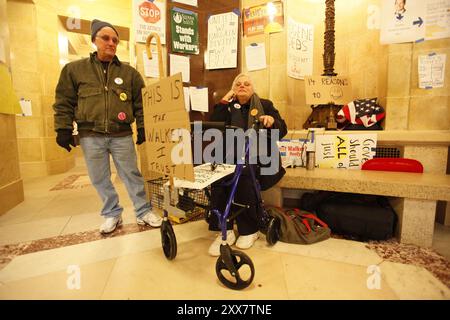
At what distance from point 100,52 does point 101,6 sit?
10.5 ft

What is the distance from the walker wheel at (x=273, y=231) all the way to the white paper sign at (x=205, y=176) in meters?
0.44

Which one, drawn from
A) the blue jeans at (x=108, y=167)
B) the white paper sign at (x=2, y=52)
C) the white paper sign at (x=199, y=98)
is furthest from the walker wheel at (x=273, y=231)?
the white paper sign at (x=2, y=52)

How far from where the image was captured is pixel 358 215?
1569mm

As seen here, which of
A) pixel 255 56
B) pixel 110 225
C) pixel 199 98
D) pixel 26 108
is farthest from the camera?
pixel 26 108

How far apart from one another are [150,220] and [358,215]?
4.79 ft

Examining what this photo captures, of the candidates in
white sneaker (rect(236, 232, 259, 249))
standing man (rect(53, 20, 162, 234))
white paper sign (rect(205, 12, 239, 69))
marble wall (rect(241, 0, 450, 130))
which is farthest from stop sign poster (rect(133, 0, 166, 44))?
white sneaker (rect(236, 232, 259, 249))

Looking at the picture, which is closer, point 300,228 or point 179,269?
point 179,269

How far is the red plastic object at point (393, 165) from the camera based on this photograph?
179 centimetres

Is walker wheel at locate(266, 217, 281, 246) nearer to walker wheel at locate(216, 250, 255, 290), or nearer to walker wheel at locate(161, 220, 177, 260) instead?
walker wheel at locate(216, 250, 255, 290)

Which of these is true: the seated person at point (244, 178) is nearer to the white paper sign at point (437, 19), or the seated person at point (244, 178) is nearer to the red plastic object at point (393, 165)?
the red plastic object at point (393, 165)

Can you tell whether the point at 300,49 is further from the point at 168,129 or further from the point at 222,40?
the point at 168,129

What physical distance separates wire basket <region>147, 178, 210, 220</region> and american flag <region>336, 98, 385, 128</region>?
144cm

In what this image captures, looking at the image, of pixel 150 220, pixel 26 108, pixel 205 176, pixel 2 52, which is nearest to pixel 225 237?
pixel 205 176

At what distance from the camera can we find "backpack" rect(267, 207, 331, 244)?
1.53 metres
